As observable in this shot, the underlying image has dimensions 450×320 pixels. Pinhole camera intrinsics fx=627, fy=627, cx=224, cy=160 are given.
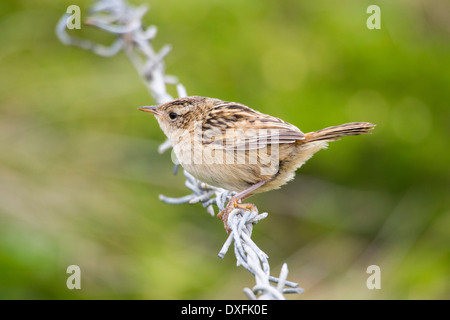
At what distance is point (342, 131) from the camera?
3.58 m

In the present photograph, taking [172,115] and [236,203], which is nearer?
[236,203]

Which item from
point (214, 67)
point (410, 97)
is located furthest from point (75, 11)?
point (410, 97)

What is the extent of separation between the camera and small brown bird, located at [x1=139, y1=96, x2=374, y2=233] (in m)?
3.64

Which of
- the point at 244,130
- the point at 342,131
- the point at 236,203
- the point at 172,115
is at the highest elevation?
the point at 172,115

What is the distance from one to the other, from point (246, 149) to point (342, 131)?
57 centimetres

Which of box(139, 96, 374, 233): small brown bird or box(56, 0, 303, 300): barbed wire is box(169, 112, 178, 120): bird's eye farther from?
box(139, 96, 374, 233): small brown bird

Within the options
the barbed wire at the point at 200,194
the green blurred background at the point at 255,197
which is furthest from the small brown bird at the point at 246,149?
the green blurred background at the point at 255,197

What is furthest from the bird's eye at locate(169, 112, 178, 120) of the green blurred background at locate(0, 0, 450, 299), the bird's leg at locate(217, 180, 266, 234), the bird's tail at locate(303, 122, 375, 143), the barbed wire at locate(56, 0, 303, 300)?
the green blurred background at locate(0, 0, 450, 299)

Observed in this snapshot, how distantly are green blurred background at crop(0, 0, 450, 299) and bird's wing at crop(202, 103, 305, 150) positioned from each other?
164 centimetres

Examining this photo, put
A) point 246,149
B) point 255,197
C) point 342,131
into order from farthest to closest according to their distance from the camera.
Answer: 1. point 255,197
2. point 246,149
3. point 342,131

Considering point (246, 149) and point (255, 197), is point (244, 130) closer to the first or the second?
point (246, 149)

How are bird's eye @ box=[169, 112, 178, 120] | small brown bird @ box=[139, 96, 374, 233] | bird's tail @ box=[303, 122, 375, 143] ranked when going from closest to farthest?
bird's tail @ box=[303, 122, 375, 143]
small brown bird @ box=[139, 96, 374, 233]
bird's eye @ box=[169, 112, 178, 120]

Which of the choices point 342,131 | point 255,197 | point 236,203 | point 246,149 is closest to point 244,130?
point 246,149
